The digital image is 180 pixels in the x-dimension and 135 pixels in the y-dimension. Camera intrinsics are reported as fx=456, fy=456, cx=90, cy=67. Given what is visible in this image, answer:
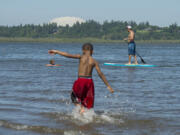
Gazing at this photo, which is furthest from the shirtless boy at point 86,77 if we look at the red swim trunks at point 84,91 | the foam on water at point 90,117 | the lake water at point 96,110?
the lake water at point 96,110

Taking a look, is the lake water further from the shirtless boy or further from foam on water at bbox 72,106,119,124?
the shirtless boy

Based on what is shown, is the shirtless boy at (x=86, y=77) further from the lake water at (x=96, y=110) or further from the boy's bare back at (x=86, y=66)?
the lake water at (x=96, y=110)

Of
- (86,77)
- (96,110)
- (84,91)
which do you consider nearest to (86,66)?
(86,77)

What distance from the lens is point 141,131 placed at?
8.18 metres

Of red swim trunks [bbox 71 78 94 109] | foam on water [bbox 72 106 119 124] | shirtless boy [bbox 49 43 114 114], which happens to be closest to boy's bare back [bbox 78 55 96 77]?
shirtless boy [bbox 49 43 114 114]

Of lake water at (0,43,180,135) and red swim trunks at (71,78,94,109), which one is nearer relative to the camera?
lake water at (0,43,180,135)

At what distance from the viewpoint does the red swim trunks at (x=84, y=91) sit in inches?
345

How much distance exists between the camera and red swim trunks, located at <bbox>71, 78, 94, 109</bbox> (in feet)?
28.7

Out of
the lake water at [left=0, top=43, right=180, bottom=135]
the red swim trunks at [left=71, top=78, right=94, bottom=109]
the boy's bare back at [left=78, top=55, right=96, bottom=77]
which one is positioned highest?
the boy's bare back at [left=78, top=55, right=96, bottom=77]

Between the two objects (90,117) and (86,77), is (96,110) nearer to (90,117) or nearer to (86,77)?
(90,117)

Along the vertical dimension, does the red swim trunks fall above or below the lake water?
above

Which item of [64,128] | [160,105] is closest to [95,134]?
[64,128]

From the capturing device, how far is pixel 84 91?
882cm

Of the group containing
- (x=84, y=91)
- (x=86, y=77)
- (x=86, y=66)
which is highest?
(x=86, y=66)
